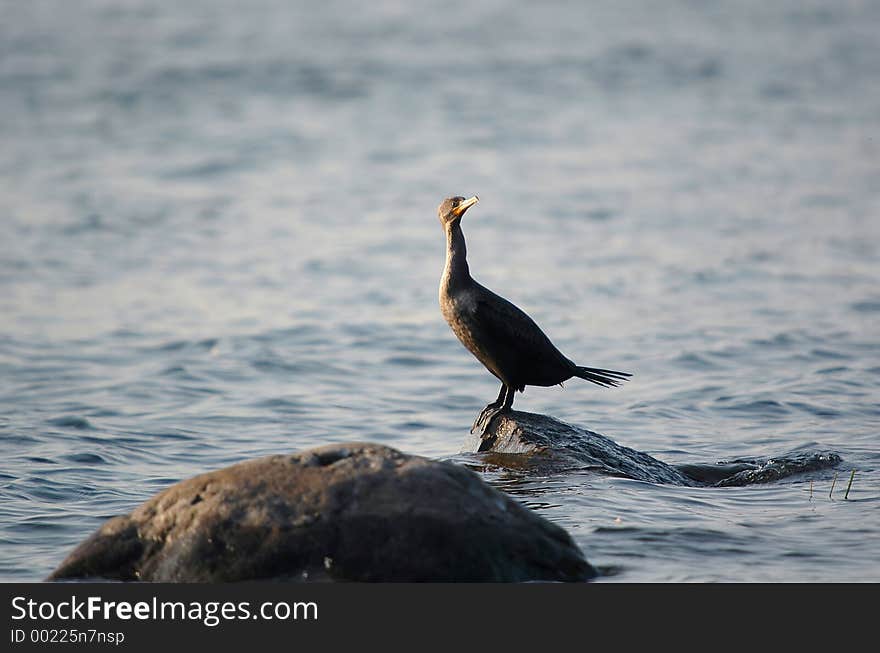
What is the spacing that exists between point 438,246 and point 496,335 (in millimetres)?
7775

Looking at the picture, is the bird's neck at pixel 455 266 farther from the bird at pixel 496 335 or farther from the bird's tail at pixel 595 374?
the bird's tail at pixel 595 374

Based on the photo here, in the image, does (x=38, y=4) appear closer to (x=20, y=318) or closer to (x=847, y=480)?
(x=20, y=318)

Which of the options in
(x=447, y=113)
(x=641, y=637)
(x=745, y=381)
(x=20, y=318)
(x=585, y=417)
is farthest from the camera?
(x=447, y=113)

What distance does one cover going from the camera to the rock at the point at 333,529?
4910 millimetres

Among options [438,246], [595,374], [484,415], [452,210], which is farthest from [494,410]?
[438,246]

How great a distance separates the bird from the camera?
7133 mm

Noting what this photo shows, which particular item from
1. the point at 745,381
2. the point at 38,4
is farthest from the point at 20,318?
the point at 38,4

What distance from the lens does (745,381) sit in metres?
10.2

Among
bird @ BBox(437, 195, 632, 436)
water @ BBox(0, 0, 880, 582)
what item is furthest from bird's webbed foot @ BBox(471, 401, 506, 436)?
water @ BBox(0, 0, 880, 582)

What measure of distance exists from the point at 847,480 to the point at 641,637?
294 cm

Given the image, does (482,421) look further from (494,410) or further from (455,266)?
(455,266)

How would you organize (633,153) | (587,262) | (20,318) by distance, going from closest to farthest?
(20,318), (587,262), (633,153)

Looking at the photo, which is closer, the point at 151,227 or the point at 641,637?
the point at 641,637

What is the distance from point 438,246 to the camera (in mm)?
14828
